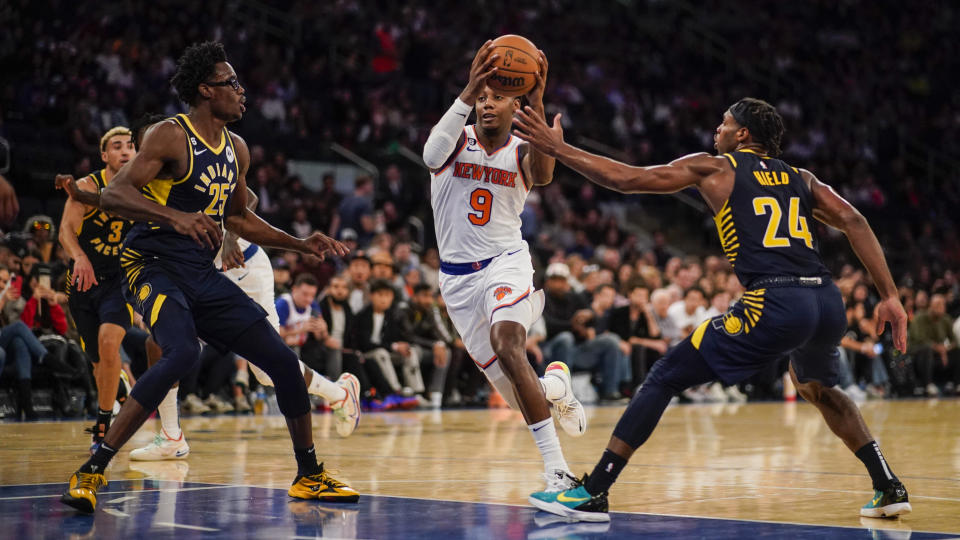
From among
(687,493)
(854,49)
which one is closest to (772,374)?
(687,493)

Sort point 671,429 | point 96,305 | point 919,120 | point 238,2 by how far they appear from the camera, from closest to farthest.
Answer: point 96,305, point 671,429, point 238,2, point 919,120

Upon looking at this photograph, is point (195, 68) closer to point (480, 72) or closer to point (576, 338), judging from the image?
point (480, 72)

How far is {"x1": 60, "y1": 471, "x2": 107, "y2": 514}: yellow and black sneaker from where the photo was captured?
17.4 ft

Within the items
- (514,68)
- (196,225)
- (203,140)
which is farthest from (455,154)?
(196,225)

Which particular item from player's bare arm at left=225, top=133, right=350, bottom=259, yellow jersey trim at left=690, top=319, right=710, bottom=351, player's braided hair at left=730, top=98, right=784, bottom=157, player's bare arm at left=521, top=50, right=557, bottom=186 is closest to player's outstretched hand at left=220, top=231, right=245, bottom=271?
player's bare arm at left=225, top=133, right=350, bottom=259

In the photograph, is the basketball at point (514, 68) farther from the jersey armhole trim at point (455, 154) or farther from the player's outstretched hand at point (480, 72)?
→ the jersey armhole trim at point (455, 154)

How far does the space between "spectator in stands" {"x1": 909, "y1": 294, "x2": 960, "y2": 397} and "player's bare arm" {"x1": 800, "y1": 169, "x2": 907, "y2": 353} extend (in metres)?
13.7

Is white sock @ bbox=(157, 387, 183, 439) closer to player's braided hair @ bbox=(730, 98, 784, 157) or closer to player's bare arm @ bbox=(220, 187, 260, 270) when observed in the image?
player's bare arm @ bbox=(220, 187, 260, 270)

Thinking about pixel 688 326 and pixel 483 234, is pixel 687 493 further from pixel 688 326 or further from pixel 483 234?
Result: pixel 688 326

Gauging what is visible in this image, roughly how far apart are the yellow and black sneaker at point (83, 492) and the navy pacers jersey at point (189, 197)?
43.9 inches

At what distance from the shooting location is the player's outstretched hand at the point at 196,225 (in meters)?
5.55

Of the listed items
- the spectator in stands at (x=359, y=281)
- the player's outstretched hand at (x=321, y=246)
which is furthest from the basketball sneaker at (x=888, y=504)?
the spectator in stands at (x=359, y=281)

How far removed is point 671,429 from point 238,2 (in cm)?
1367

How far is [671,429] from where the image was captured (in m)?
11.1
